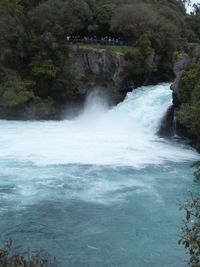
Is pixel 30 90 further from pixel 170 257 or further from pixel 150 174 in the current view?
pixel 170 257

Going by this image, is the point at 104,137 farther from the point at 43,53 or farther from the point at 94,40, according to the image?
the point at 94,40

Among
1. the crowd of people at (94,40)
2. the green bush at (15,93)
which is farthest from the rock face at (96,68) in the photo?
the green bush at (15,93)

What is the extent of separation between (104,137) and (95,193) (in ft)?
29.8

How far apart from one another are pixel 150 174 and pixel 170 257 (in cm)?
630

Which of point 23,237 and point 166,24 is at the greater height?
point 166,24

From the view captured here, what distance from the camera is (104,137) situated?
22.8m

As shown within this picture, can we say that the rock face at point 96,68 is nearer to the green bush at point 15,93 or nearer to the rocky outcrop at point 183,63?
the green bush at point 15,93

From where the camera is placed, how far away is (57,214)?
1225cm

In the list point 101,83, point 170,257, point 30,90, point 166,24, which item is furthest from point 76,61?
point 170,257

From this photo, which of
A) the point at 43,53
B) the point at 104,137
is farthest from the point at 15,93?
the point at 104,137

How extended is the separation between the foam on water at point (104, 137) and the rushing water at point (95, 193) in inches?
2.1

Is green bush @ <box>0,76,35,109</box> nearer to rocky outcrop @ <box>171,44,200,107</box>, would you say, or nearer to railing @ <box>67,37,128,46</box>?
railing @ <box>67,37,128,46</box>

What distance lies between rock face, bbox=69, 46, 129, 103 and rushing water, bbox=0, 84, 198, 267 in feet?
18.4

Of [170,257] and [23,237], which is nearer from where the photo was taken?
[170,257]
